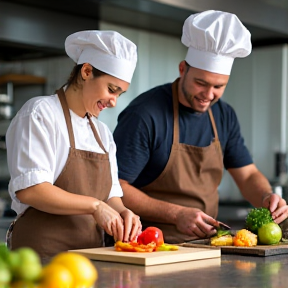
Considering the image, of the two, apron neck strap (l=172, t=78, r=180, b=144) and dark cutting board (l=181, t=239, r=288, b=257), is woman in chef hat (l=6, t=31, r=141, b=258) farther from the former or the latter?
apron neck strap (l=172, t=78, r=180, b=144)

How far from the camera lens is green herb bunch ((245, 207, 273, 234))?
265 centimetres

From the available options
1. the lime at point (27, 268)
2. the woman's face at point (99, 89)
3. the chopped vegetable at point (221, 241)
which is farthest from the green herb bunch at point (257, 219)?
the lime at point (27, 268)

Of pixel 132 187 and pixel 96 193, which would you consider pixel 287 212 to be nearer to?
pixel 132 187

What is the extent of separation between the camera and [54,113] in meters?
2.46

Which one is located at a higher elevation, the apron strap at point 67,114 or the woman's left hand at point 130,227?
the apron strap at point 67,114

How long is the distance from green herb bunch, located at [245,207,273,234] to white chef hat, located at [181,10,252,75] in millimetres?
684

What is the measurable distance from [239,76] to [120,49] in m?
3.48

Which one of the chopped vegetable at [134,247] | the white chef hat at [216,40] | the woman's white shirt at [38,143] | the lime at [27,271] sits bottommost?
the chopped vegetable at [134,247]

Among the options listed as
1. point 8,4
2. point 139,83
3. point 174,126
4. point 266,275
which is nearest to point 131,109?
point 174,126

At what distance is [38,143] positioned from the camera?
2.36m

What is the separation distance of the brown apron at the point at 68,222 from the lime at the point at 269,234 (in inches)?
24.5

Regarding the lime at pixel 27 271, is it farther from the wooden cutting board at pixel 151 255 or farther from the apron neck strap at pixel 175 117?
the apron neck strap at pixel 175 117

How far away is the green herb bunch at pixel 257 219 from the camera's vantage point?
104 inches

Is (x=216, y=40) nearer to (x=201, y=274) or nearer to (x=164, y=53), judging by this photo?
(x=201, y=274)
